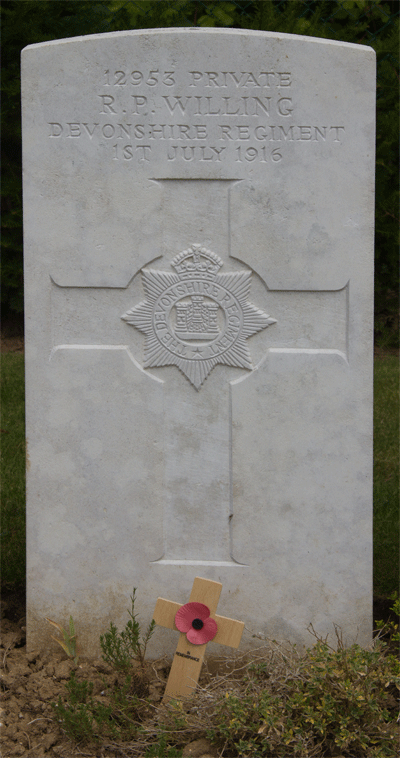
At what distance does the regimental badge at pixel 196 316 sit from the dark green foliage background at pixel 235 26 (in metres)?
2.61

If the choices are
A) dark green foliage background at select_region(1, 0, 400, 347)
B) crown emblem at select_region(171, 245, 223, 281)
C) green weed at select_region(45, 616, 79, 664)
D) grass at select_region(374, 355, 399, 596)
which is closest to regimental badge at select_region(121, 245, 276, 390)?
crown emblem at select_region(171, 245, 223, 281)

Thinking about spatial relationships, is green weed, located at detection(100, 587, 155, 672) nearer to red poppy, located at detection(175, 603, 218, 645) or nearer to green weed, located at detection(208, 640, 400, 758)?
red poppy, located at detection(175, 603, 218, 645)

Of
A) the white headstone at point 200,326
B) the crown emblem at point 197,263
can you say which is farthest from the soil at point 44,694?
the crown emblem at point 197,263

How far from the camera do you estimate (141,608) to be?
256cm

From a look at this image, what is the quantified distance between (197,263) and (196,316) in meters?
0.19

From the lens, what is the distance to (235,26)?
16.7ft

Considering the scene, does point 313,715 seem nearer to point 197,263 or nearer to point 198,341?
point 198,341

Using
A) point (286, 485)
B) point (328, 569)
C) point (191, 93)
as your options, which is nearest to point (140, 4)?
point (191, 93)

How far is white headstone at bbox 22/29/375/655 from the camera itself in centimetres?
238

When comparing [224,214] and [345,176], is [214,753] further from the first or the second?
[345,176]

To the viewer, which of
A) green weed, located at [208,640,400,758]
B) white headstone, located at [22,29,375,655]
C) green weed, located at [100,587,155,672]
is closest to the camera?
green weed, located at [208,640,400,758]

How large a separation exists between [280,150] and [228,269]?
45 centimetres

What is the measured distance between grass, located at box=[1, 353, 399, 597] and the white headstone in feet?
1.79

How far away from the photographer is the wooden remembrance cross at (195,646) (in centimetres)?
230
